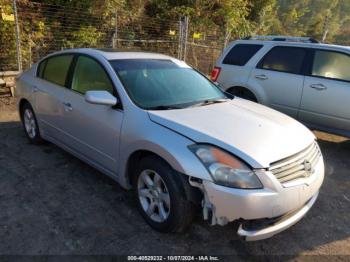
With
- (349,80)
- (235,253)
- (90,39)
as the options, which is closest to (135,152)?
(235,253)

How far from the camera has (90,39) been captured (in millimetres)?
10570

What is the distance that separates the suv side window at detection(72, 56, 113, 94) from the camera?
3809mm

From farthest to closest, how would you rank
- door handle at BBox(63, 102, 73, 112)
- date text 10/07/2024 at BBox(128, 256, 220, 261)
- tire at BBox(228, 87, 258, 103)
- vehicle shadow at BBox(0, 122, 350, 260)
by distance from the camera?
1. tire at BBox(228, 87, 258, 103)
2. door handle at BBox(63, 102, 73, 112)
3. vehicle shadow at BBox(0, 122, 350, 260)
4. date text 10/07/2024 at BBox(128, 256, 220, 261)

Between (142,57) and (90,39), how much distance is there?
Result: 705cm

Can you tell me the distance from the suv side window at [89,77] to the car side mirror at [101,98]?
230 mm

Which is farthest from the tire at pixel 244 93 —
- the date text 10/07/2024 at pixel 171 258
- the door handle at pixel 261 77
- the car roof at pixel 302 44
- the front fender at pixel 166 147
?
the date text 10/07/2024 at pixel 171 258

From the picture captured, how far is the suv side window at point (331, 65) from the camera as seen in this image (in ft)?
18.5

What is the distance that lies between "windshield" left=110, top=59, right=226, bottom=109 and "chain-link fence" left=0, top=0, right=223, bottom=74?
4.22 meters

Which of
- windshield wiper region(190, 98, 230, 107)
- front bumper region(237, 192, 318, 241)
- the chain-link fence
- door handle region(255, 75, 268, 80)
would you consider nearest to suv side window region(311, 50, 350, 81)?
door handle region(255, 75, 268, 80)

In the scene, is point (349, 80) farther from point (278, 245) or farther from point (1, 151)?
point (1, 151)

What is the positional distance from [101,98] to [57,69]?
5.39ft

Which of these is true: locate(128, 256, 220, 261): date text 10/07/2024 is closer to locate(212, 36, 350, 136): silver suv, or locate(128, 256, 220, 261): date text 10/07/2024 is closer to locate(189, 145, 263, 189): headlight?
locate(189, 145, 263, 189): headlight

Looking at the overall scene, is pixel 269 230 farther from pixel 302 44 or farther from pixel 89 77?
pixel 302 44

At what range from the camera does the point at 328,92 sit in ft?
18.7
